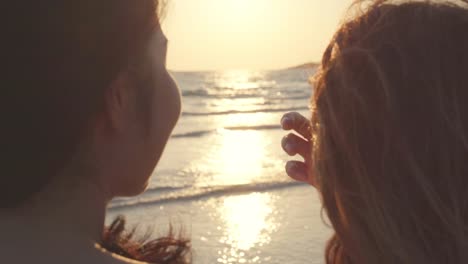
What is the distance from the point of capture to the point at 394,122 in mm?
1732

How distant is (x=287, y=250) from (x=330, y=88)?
380 cm

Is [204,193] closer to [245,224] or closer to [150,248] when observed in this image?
[245,224]

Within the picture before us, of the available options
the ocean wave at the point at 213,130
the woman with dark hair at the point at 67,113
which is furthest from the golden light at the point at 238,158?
the woman with dark hair at the point at 67,113

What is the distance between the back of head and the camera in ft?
5.66

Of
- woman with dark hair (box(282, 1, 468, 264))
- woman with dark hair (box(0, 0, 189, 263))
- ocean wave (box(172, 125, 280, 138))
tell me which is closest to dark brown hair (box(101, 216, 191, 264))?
woman with dark hair (box(0, 0, 189, 263))

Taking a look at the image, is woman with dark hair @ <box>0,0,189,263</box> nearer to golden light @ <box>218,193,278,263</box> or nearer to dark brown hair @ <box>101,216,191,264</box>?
dark brown hair @ <box>101,216,191,264</box>

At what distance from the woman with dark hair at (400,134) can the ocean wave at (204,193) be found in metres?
5.83

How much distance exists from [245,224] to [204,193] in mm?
1755

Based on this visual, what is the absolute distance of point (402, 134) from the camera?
5.68 feet

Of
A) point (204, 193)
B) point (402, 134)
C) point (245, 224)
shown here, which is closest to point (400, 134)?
point (402, 134)

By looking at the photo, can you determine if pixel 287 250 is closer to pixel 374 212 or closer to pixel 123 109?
pixel 374 212

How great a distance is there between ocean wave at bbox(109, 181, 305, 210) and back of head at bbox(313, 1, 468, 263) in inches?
230

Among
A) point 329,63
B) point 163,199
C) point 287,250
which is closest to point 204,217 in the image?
point 163,199

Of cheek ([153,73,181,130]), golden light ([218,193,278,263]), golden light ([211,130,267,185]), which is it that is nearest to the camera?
cheek ([153,73,181,130])
